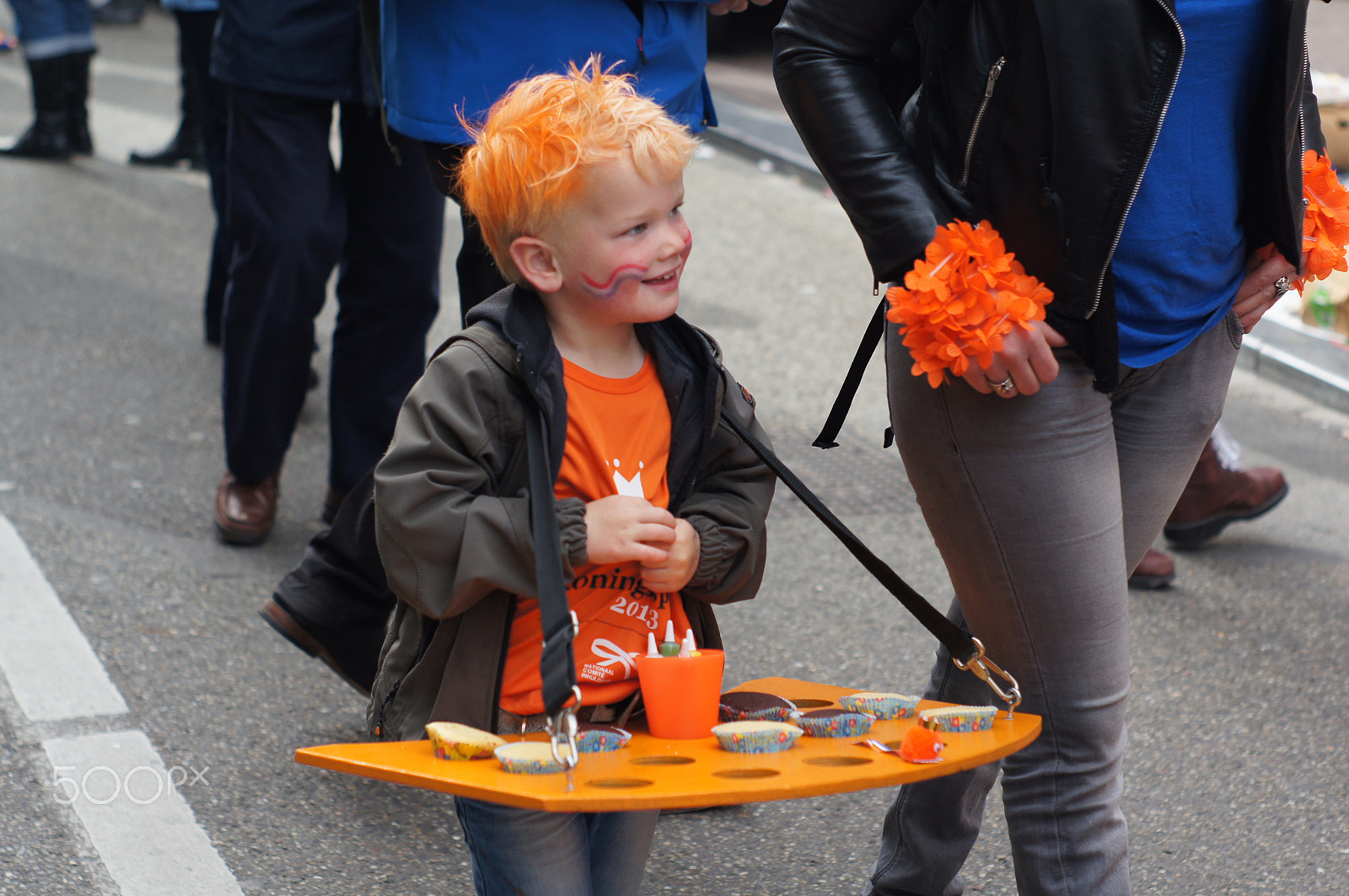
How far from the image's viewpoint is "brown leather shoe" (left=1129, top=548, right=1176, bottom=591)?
3975mm

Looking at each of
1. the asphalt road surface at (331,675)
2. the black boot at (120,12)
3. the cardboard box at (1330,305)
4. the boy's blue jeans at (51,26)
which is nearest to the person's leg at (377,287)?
the asphalt road surface at (331,675)

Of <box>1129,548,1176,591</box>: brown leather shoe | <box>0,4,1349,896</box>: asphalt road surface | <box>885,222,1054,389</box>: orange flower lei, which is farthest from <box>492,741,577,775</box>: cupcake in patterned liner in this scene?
<box>1129,548,1176,591</box>: brown leather shoe

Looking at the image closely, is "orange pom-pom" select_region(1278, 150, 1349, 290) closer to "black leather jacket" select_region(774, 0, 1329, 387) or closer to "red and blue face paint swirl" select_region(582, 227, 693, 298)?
"black leather jacket" select_region(774, 0, 1329, 387)

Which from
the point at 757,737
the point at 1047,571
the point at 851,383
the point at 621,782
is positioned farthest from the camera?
the point at 851,383

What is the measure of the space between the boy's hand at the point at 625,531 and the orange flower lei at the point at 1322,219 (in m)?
0.96

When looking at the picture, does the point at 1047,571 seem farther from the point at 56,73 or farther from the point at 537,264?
the point at 56,73

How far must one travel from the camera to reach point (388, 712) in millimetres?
1944

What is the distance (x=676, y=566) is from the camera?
187cm

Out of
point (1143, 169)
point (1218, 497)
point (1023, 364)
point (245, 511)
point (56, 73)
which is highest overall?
point (1143, 169)

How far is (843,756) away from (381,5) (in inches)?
73.0

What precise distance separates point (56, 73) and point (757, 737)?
8072mm

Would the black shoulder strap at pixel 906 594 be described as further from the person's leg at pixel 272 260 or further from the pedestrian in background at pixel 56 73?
the pedestrian in background at pixel 56 73

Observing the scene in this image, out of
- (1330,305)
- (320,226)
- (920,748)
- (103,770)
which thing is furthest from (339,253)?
(1330,305)

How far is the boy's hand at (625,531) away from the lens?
180cm
